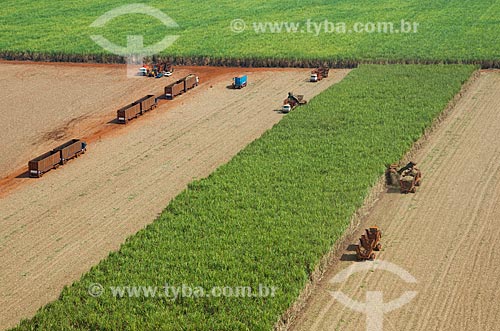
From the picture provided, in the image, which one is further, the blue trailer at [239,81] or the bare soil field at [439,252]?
the blue trailer at [239,81]

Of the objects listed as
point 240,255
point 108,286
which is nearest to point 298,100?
point 240,255

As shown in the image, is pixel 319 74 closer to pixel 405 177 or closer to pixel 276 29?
pixel 276 29

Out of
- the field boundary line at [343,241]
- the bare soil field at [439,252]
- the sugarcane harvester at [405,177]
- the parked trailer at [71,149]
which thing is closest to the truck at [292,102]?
the field boundary line at [343,241]

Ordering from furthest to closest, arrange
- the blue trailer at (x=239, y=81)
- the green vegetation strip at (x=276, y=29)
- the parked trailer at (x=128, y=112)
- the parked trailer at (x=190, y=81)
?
the green vegetation strip at (x=276, y=29), the blue trailer at (x=239, y=81), the parked trailer at (x=190, y=81), the parked trailer at (x=128, y=112)

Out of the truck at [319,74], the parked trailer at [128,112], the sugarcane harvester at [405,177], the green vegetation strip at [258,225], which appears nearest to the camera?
the green vegetation strip at [258,225]

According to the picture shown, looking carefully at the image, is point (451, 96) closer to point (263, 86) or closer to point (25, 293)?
point (263, 86)

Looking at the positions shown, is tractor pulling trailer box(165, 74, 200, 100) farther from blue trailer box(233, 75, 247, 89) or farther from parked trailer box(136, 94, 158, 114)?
blue trailer box(233, 75, 247, 89)

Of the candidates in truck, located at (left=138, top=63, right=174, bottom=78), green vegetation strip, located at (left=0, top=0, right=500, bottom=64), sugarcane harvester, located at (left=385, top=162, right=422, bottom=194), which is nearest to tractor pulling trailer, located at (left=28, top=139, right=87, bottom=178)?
sugarcane harvester, located at (left=385, top=162, right=422, bottom=194)

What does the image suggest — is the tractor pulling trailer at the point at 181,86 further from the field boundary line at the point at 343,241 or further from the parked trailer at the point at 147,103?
the field boundary line at the point at 343,241
